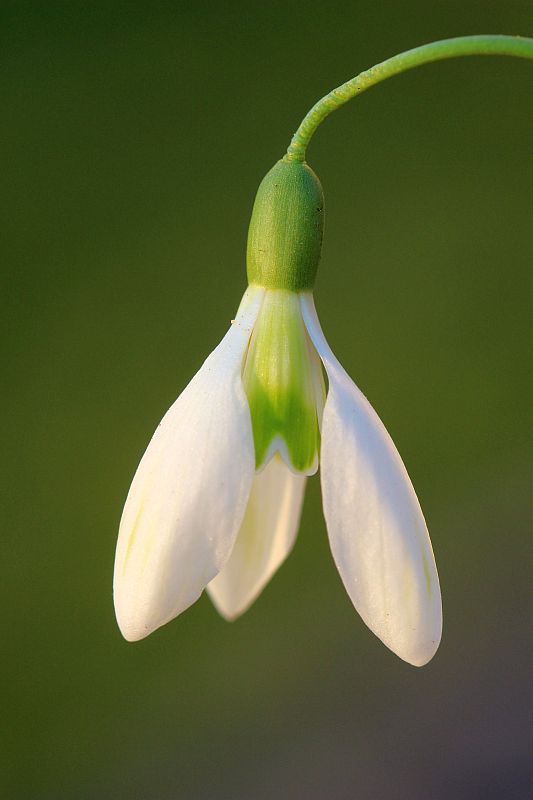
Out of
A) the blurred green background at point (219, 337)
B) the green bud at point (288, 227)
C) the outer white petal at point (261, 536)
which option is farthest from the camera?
the blurred green background at point (219, 337)

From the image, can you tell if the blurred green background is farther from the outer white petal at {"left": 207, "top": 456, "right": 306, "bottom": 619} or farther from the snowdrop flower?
the snowdrop flower

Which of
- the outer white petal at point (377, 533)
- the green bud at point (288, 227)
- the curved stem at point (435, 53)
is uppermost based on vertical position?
the curved stem at point (435, 53)

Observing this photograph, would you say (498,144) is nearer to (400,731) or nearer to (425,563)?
(400,731)

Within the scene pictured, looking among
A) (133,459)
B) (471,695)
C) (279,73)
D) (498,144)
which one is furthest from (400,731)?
(279,73)

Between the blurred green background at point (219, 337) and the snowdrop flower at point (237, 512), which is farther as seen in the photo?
the blurred green background at point (219, 337)

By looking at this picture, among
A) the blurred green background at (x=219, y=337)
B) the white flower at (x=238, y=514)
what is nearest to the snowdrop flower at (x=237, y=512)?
the white flower at (x=238, y=514)

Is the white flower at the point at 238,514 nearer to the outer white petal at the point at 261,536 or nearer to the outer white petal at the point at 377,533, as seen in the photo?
the outer white petal at the point at 377,533
